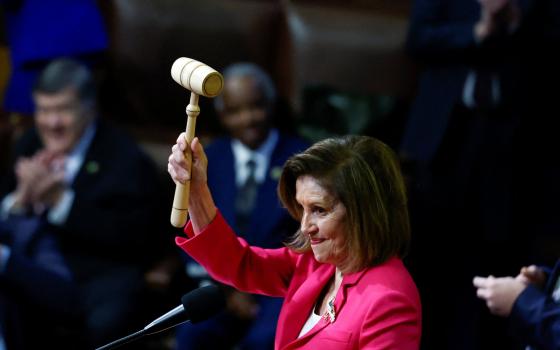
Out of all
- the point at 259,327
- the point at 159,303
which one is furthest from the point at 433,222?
the point at 159,303

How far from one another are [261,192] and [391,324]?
6.12 ft

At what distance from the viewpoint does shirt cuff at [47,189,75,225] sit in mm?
3775

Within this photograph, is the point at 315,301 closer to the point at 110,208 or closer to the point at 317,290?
the point at 317,290

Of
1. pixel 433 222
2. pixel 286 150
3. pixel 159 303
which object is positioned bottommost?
pixel 159 303

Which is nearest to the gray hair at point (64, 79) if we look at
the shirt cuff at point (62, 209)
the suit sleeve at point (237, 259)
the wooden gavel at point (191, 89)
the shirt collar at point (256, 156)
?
the shirt cuff at point (62, 209)

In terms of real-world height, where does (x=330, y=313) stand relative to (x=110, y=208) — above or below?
above

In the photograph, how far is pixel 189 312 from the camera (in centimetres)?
184

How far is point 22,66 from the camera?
4.09 meters

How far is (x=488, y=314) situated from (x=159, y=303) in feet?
4.08

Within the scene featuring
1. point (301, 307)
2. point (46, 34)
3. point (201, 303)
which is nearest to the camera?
point (201, 303)

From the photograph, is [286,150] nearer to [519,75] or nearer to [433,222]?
[433,222]

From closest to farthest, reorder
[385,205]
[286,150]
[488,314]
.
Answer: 1. [385,205]
2. [488,314]
3. [286,150]

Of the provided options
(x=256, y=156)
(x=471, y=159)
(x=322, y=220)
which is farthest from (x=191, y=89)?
(x=256, y=156)

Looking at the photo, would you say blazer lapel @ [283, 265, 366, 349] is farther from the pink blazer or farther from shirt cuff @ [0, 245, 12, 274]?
shirt cuff @ [0, 245, 12, 274]
